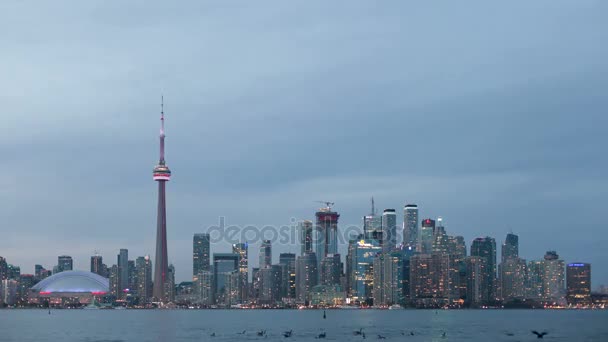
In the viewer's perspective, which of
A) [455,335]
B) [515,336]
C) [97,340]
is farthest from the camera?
[455,335]

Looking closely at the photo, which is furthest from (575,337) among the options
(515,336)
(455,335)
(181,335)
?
(181,335)

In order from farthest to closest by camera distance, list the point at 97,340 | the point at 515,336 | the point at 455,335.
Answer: the point at 455,335 → the point at 515,336 → the point at 97,340

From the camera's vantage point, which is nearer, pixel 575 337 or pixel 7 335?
pixel 575 337

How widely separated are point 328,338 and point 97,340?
40367mm

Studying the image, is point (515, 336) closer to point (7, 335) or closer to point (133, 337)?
point (133, 337)

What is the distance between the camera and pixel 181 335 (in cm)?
17425

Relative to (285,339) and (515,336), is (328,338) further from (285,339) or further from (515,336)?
(515,336)

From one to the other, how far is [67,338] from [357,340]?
53327mm

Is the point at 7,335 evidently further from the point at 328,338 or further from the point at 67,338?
the point at 328,338

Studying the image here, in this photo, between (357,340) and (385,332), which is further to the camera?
(385,332)

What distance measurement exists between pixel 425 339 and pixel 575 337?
27314mm

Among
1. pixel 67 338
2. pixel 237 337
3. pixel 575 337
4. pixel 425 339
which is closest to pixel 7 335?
pixel 67 338

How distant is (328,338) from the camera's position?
161 m

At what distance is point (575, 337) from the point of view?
529 feet
